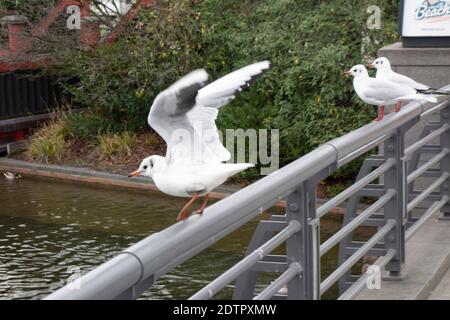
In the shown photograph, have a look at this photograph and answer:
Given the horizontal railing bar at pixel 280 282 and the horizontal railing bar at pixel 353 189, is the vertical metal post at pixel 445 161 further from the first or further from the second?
the horizontal railing bar at pixel 280 282

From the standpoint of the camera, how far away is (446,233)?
278 inches

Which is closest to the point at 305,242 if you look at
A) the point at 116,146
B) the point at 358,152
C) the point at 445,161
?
the point at 358,152

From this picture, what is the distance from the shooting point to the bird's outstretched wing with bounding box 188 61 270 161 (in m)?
4.07

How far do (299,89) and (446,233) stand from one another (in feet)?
22.7

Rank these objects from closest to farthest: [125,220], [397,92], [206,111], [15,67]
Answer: [206,111], [397,92], [125,220], [15,67]

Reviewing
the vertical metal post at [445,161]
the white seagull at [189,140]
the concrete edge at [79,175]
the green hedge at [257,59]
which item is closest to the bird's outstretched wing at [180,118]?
the white seagull at [189,140]

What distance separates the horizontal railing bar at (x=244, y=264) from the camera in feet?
11.3

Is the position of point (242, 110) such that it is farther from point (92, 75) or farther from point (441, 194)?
point (441, 194)

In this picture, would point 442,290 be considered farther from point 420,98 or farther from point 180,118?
point 180,118

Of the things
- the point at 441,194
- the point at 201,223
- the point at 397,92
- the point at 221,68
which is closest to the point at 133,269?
the point at 201,223

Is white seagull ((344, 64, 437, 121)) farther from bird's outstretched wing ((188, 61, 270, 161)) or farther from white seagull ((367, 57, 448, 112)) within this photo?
bird's outstretched wing ((188, 61, 270, 161))

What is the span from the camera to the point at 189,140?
401 centimetres

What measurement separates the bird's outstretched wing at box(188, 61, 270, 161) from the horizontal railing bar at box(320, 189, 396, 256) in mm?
838

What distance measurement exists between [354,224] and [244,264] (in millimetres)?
1544
